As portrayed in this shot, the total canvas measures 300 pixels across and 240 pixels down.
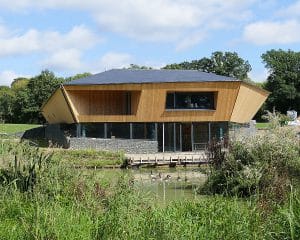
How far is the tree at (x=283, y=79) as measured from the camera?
84750mm

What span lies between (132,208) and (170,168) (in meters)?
26.6

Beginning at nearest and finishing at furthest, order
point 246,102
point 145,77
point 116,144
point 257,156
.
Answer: point 257,156 < point 116,144 < point 145,77 < point 246,102

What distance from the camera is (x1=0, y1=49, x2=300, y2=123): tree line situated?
80.9 metres

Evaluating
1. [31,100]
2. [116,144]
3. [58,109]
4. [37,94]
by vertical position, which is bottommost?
[116,144]

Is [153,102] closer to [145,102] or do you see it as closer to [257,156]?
[145,102]

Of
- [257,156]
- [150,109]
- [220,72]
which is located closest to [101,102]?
[150,109]

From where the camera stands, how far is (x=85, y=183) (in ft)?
32.2

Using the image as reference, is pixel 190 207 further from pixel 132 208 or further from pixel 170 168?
pixel 170 168

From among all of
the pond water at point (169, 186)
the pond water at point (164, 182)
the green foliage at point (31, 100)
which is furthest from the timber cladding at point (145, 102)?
the green foliage at point (31, 100)

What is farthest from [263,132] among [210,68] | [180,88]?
[210,68]

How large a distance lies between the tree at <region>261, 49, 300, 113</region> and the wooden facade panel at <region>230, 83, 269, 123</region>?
34.2m

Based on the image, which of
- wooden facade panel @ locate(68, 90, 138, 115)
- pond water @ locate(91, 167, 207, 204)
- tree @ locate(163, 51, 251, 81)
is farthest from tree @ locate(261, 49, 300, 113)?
pond water @ locate(91, 167, 207, 204)

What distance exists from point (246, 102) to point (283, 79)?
Answer: 43.0 metres

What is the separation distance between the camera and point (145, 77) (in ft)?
146
